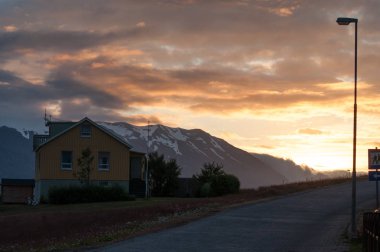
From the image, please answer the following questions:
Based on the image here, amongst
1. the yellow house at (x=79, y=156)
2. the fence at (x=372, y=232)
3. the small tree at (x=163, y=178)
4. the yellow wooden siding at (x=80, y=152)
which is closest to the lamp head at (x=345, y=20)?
the fence at (x=372, y=232)

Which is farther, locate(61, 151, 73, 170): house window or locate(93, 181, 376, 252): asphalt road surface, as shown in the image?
locate(61, 151, 73, 170): house window

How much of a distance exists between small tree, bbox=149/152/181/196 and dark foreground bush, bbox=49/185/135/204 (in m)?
10.9

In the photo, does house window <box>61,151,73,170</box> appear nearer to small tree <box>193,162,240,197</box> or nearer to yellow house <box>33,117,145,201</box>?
yellow house <box>33,117,145,201</box>

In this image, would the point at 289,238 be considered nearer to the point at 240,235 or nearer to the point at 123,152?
the point at 240,235

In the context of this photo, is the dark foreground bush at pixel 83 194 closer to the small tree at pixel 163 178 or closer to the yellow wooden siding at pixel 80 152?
the yellow wooden siding at pixel 80 152

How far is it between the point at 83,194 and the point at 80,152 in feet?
28.9

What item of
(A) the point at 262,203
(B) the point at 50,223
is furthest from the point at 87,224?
(A) the point at 262,203

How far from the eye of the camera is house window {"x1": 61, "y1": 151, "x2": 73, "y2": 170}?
6218 cm

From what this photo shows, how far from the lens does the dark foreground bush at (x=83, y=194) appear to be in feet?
176

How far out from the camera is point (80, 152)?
62156mm

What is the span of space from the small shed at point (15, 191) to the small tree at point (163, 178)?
1242 cm

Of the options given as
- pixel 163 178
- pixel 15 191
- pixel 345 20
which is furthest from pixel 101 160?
pixel 345 20

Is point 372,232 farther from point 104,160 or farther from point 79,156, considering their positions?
point 104,160

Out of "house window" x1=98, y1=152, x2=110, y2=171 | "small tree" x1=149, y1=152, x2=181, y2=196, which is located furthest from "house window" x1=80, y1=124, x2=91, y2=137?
"small tree" x1=149, y1=152, x2=181, y2=196
